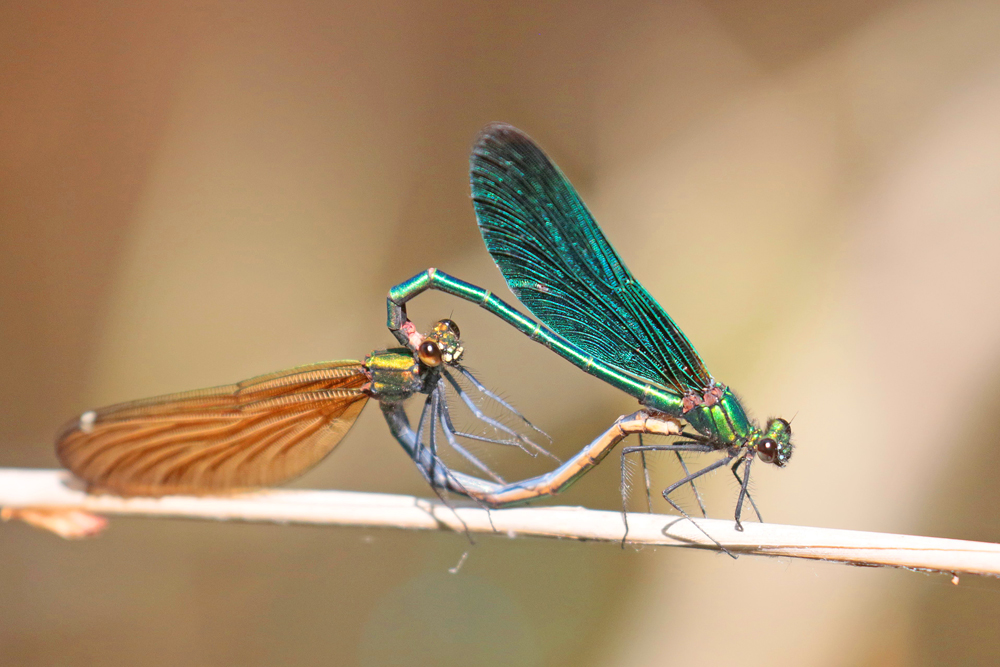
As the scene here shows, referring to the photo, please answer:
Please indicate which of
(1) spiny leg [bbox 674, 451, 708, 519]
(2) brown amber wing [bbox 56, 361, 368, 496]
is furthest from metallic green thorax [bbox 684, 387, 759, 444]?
(2) brown amber wing [bbox 56, 361, 368, 496]

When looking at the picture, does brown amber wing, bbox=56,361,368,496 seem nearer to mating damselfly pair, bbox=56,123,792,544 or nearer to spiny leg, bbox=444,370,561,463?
mating damselfly pair, bbox=56,123,792,544

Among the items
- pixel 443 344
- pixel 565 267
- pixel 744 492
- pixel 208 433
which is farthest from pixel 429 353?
pixel 744 492

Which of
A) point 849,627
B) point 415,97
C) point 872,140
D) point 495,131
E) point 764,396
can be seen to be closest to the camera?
point 495,131

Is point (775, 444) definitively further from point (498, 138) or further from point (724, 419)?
point (498, 138)

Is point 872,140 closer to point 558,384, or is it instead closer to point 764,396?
point 764,396

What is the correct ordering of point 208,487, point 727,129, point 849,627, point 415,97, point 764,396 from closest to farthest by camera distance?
point 208,487
point 849,627
point 764,396
point 727,129
point 415,97

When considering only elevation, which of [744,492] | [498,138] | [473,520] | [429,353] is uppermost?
[498,138]

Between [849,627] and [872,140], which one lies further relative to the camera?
[872,140]

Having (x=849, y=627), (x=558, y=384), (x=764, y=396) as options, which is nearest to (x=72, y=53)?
(x=558, y=384)
